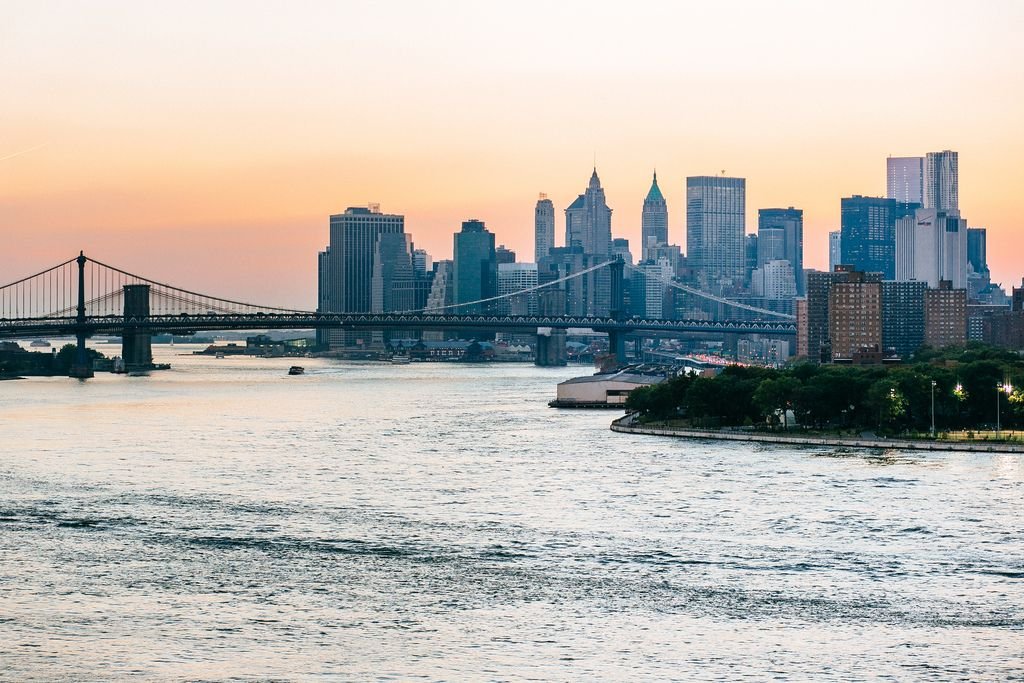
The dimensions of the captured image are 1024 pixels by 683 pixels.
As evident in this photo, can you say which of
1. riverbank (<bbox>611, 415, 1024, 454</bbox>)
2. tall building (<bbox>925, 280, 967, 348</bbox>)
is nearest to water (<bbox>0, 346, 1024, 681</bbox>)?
riverbank (<bbox>611, 415, 1024, 454</bbox>)

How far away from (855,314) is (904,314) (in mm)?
23425

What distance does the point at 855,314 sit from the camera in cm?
12988

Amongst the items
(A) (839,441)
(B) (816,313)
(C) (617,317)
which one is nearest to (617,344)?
(C) (617,317)

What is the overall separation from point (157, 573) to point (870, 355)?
77588 mm

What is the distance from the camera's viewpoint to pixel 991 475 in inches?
1662

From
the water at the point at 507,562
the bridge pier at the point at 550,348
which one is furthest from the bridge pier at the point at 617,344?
the water at the point at 507,562

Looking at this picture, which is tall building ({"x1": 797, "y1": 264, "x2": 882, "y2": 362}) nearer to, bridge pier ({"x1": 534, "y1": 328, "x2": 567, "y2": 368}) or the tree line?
bridge pier ({"x1": 534, "y1": 328, "x2": 567, "y2": 368})

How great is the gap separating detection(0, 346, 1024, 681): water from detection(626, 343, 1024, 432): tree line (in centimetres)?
665

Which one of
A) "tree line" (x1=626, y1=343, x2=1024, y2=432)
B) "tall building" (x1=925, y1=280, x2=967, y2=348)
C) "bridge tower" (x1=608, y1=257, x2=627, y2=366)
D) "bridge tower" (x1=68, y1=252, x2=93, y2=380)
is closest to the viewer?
"tree line" (x1=626, y1=343, x2=1024, y2=432)

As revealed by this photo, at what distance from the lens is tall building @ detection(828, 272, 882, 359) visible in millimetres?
128750

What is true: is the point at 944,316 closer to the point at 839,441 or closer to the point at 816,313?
the point at 816,313

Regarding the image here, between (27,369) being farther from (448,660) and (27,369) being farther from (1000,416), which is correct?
(448,660)

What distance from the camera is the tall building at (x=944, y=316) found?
5935 inches

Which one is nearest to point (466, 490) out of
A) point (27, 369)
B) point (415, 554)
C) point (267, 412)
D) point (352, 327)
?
point (415, 554)
